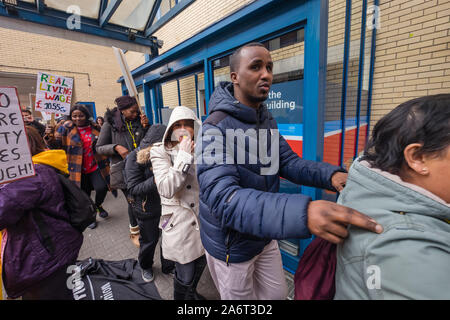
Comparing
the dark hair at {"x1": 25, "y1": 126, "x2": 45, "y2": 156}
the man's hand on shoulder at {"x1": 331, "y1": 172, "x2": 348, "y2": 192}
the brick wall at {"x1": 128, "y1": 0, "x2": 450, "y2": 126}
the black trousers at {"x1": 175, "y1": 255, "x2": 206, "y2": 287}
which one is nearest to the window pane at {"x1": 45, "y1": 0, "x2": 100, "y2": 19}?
the brick wall at {"x1": 128, "y1": 0, "x2": 450, "y2": 126}

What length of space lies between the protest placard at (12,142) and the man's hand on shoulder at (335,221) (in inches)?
77.0

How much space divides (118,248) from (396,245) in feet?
11.9

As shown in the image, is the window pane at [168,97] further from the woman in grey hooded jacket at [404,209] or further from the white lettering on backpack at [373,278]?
the white lettering on backpack at [373,278]

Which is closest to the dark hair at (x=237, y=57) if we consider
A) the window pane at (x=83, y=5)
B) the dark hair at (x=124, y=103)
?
the dark hair at (x=124, y=103)

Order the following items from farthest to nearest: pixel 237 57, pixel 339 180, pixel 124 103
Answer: pixel 124 103 → pixel 237 57 → pixel 339 180

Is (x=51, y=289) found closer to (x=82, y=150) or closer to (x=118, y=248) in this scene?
(x=118, y=248)

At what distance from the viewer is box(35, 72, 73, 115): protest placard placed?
3543mm

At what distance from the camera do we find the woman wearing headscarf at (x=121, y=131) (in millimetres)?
2955

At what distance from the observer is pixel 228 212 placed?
0.82 metres

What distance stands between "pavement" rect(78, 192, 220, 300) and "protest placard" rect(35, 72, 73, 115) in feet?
7.51

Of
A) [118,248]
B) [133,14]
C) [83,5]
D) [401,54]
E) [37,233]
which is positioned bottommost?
[118,248]

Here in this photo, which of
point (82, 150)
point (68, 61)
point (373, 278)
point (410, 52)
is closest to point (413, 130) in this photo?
point (373, 278)

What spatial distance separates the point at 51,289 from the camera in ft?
5.64

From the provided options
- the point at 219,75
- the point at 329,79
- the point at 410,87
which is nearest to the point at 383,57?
the point at 410,87
